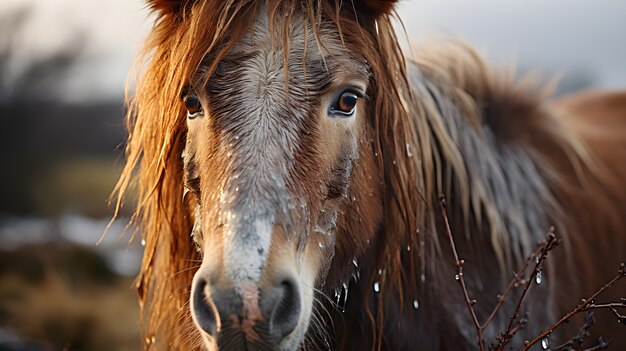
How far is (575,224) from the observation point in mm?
2920

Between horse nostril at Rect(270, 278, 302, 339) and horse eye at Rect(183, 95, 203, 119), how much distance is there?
72 cm

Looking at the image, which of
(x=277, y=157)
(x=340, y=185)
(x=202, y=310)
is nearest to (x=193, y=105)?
(x=277, y=157)

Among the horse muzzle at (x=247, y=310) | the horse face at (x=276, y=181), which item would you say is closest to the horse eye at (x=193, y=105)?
the horse face at (x=276, y=181)

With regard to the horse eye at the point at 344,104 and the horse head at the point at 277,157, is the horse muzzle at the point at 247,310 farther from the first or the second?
the horse eye at the point at 344,104

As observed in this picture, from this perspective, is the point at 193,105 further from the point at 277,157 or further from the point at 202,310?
the point at 202,310

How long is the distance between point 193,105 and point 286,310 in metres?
0.80

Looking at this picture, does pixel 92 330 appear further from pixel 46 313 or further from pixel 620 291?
pixel 620 291

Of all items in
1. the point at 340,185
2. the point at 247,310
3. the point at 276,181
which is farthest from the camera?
the point at 340,185

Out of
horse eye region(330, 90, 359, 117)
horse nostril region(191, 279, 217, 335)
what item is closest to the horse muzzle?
horse nostril region(191, 279, 217, 335)

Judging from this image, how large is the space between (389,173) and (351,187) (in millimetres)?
242

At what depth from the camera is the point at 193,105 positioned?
207 cm

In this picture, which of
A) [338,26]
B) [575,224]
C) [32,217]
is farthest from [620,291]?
[32,217]

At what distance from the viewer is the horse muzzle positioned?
1582mm

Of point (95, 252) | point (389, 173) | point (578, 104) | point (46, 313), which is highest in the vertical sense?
point (578, 104)
